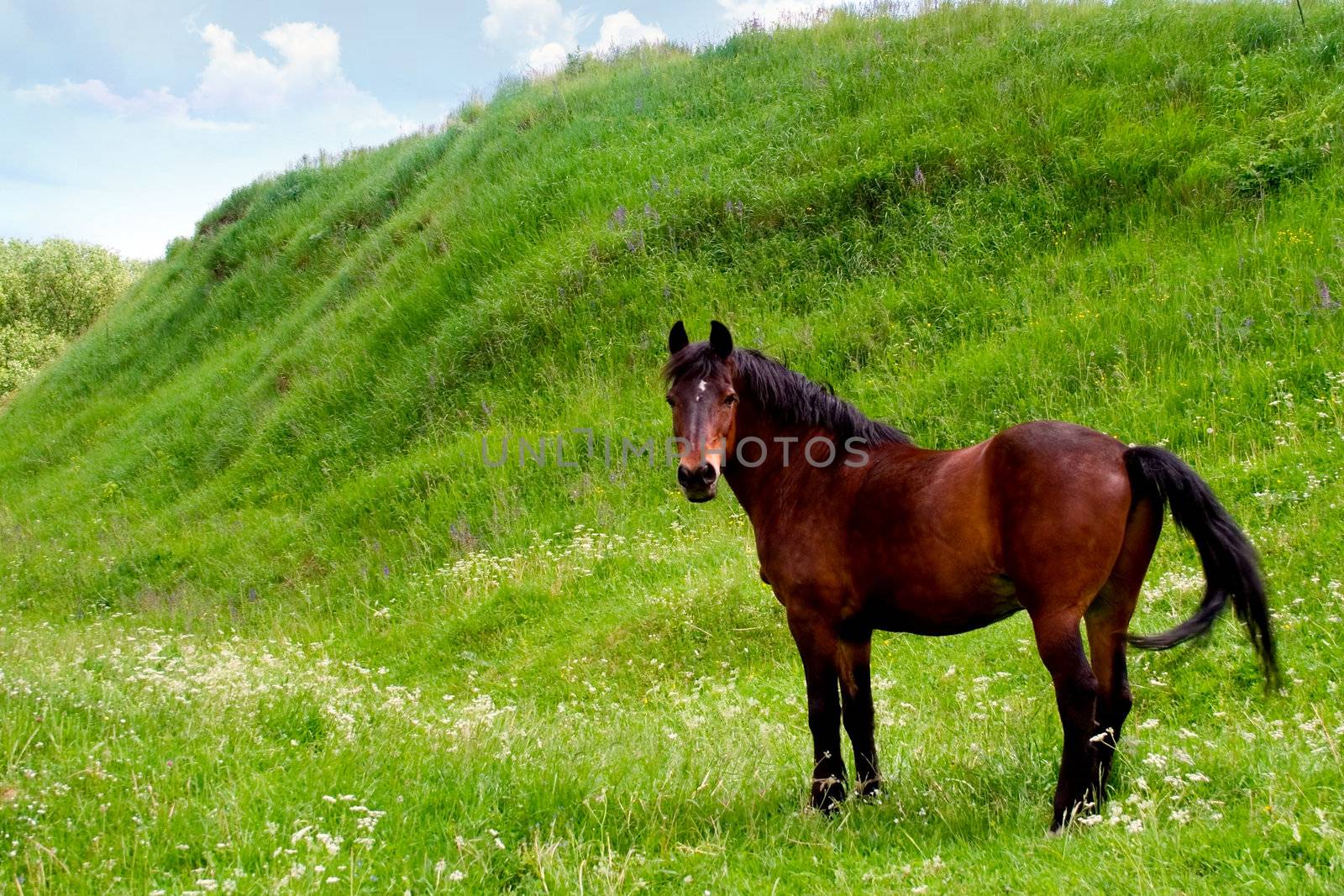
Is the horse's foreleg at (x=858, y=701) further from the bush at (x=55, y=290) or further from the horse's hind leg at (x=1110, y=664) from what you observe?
the bush at (x=55, y=290)

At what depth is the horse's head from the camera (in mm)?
4801

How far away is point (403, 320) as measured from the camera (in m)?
17.5

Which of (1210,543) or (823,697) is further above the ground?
(1210,543)

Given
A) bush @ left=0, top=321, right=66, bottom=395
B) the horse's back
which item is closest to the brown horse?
the horse's back

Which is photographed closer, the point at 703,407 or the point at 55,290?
the point at 703,407

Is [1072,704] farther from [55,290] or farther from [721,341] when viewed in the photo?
[55,290]

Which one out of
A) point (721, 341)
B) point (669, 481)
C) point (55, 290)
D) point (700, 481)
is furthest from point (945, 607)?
point (55, 290)

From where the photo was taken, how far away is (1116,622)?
4344 mm

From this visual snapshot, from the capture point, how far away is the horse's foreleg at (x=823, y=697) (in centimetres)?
477

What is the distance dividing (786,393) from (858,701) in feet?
5.48

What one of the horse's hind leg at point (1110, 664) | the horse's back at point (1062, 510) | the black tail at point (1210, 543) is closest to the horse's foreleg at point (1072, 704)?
the horse's back at point (1062, 510)

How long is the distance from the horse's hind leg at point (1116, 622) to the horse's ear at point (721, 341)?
2123 millimetres

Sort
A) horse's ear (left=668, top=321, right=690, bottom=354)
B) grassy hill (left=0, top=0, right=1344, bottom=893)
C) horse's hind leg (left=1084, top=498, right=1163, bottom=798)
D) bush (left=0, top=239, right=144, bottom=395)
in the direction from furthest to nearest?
bush (left=0, top=239, right=144, bottom=395), horse's ear (left=668, top=321, right=690, bottom=354), horse's hind leg (left=1084, top=498, right=1163, bottom=798), grassy hill (left=0, top=0, right=1344, bottom=893)

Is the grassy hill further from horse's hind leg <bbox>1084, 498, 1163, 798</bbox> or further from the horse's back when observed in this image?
the horse's back
